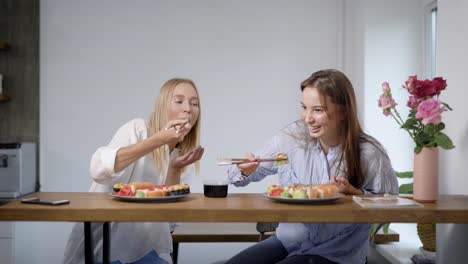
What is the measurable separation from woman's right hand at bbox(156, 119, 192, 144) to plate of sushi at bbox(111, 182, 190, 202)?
0.18 metres

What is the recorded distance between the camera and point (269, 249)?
2082mm

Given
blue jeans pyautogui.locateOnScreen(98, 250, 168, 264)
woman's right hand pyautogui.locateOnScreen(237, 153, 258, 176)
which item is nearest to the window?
woman's right hand pyautogui.locateOnScreen(237, 153, 258, 176)

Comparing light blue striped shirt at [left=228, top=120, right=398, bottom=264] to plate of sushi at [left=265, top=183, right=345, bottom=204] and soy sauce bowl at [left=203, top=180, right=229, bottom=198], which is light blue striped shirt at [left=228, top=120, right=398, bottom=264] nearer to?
soy sauce bowl at [left=203, top=180, right=229, bottom=198]

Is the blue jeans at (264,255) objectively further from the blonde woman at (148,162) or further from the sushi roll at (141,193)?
the sushi roll at (141,193)

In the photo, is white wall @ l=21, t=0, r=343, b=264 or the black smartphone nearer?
the black smartphone

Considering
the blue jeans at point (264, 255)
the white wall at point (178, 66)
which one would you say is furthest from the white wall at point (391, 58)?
the blue jeans at point (264, 255)

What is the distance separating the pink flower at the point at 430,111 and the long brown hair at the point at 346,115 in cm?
34

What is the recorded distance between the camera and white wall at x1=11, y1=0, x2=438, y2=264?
4.27m

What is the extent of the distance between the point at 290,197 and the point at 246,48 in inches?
114

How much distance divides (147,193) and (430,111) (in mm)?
975

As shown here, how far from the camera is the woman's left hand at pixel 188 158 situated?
6.53 ft

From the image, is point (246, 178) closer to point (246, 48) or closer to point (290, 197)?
point (290, 197)

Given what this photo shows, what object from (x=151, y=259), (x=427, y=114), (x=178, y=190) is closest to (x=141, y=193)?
(x=178, y=190)

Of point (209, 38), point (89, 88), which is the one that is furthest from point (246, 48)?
point (89, 88)
